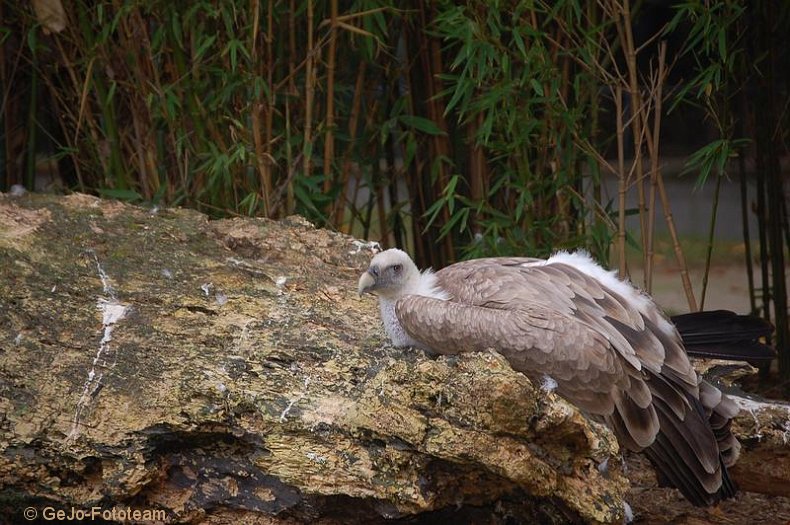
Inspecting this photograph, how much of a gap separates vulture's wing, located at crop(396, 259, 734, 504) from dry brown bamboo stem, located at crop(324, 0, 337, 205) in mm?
1557

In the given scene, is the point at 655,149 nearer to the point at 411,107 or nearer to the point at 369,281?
the point at 411,107

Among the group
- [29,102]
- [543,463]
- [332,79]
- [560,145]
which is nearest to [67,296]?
[543,463]

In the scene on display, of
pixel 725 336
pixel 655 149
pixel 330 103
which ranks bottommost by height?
pixel 725 336

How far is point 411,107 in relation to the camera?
524 cm

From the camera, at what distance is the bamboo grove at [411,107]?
4605 mm

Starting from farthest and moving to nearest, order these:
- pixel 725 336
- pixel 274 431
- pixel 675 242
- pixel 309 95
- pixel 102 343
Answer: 1. pixel 309 95
2. pixel 675 242
3. pixel 725 336
4. pixel 102 343
5. pixel 274 431

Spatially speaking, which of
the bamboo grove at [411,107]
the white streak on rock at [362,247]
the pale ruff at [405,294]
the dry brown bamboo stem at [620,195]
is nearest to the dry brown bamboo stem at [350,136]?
the bamboo grove at [411,107]

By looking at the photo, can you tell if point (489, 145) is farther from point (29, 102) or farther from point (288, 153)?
point (29, 102)

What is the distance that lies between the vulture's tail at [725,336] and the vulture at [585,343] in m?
0.21

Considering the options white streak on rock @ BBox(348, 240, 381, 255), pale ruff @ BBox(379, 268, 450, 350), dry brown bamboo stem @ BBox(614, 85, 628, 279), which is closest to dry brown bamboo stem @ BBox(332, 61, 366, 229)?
white streak on rock @ BBox(348, 240, 381, 255)

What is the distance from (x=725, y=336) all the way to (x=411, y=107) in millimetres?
2003

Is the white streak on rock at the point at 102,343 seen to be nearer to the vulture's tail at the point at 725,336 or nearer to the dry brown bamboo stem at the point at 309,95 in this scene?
the dry brown bamboo stem at the point at 309,95

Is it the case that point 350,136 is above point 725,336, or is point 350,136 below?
above

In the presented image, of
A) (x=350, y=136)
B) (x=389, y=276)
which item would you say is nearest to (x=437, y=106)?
(x=350, y=136)
